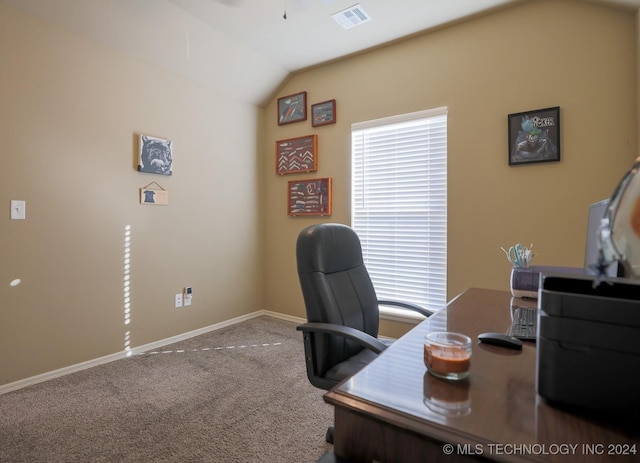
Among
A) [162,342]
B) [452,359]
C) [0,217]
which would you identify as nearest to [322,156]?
[162,342]

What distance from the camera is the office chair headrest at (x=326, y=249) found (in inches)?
60.9

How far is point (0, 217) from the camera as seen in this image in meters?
2.14

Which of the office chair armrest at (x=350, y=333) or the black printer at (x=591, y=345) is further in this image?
the office chair armrest at (x=350, y=333)

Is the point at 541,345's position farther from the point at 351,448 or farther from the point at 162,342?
the point at 162,342

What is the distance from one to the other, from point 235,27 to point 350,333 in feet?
9.27

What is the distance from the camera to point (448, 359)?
0.79 m

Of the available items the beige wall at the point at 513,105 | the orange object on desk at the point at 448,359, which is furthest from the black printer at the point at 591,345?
the beige wall at the point at 513,105

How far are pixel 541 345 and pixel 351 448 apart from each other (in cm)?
46

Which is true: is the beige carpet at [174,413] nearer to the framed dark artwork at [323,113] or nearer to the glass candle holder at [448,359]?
the glass candle holder at [448,359]

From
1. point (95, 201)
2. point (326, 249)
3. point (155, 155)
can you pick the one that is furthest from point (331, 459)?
point (155, 155)

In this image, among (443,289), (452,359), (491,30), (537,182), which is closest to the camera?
(452,359)

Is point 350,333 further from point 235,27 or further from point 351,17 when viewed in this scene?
point 235,27

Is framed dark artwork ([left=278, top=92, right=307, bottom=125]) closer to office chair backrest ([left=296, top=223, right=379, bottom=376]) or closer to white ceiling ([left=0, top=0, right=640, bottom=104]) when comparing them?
white ceiling ([left=0, top=0, right=640, bottom=104])

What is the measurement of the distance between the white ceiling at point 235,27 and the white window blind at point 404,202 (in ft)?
2.47
